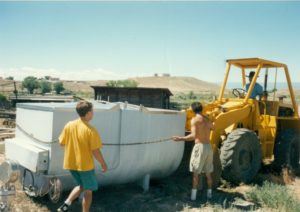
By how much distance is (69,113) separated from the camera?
17.5ft

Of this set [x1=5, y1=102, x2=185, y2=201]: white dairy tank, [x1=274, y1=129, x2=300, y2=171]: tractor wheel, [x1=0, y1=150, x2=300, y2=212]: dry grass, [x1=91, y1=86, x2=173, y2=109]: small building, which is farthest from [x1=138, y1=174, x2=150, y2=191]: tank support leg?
[x1=91, y1=86, x2=173, y2=109]: small building

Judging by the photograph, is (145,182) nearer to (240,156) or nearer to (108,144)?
(108,144)

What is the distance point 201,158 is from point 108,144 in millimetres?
1576

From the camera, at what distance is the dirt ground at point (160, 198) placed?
5709 mm

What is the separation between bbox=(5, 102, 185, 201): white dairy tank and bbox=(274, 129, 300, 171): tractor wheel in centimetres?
276

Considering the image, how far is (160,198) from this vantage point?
250 inches

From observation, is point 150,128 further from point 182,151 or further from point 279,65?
point 279,65

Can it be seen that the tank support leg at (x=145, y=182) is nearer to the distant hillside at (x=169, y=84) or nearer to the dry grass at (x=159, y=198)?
the dry grass at (x=159, y=198)

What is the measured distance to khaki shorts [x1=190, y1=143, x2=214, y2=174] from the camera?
616 centimetres

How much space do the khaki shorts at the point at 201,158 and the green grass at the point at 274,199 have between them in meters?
0.88

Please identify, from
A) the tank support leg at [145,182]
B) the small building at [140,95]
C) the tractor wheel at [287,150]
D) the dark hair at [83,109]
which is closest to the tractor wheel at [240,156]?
the tractor wheel at [287,150]

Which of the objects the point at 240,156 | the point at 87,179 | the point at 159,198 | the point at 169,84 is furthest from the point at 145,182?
the point at 169,84

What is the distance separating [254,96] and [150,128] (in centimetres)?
311

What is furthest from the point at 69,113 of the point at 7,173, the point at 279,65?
the point at 279,65
